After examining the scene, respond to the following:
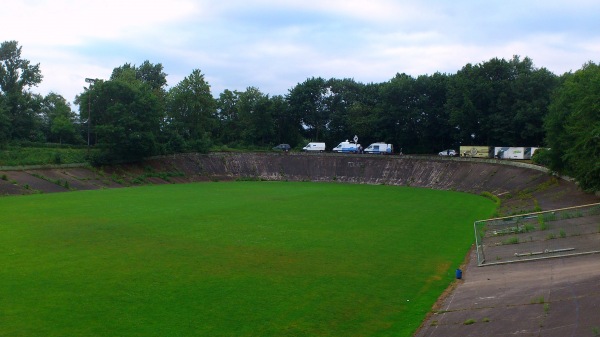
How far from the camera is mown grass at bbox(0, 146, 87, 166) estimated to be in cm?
6253

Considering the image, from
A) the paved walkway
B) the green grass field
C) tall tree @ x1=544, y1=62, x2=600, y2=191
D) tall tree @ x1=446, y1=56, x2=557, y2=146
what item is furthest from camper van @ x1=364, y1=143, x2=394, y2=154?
the paved walkway

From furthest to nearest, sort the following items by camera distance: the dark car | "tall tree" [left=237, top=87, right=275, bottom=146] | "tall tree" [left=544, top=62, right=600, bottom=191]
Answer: "tall tree" [left=237, top=87, right=275, bottom=146]
the dark car
"tall tree" [left=544, top=62, right=600, bottom=191]

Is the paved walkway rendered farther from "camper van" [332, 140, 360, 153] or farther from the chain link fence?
"camper van" [332, 140, 360, 153]

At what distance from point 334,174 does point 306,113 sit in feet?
87.5

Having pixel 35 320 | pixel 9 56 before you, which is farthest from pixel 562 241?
pixel 9 56

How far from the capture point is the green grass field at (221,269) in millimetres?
15875

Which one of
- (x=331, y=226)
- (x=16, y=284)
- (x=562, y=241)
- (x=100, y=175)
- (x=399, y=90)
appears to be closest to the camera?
(x=16, y=284)

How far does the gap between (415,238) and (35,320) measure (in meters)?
20.8

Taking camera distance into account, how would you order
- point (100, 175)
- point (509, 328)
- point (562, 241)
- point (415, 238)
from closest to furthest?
point (509, 328) → point (562, 241) → point (415, 238) → point (100, 175)

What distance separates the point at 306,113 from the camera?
108750 millimetres

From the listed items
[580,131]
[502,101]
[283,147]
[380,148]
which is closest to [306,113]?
[283,147]

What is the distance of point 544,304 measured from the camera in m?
16.5

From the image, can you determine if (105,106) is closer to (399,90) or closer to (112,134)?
(112,134)

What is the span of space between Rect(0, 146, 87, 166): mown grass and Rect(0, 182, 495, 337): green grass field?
20817mm
